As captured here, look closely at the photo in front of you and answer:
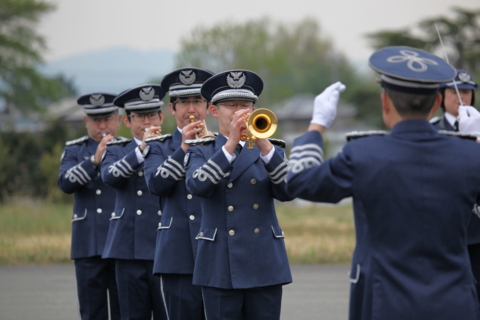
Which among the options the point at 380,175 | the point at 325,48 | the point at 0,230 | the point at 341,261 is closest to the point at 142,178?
the point at 380,175

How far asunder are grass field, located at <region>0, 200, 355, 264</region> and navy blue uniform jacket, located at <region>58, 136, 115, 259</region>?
5390 millimetres

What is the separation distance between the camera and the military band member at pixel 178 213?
526 centimetres

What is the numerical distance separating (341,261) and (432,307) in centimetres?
885

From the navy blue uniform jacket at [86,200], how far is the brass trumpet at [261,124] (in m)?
2.88

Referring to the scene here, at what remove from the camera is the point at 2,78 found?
40.2m

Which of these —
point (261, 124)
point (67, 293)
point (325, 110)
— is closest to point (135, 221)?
point (261, 124)

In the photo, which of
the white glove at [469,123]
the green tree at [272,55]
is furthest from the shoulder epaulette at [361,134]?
the green tree at [272,55]

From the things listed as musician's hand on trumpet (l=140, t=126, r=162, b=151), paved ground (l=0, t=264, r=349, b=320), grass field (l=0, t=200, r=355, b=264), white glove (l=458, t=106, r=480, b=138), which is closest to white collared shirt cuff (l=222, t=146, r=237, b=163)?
musician's hand on trumpet (l=140, t=126, r=162, b=151)

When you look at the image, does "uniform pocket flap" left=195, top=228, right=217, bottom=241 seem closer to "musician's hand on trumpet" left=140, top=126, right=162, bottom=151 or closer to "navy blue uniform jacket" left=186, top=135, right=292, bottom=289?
"navy blue uniform jacket" left=186, top=135, right=292, bottom=289

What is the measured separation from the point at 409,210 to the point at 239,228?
1.59 meters

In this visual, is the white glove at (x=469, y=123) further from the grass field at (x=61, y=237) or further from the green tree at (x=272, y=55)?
the green tree at (x=272, y=55)

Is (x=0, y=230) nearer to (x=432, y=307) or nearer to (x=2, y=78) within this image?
(x=432, y=307)

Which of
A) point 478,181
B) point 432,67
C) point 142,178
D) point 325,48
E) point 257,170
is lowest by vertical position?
point 325,48

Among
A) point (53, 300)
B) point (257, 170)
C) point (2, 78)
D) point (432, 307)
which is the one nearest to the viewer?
point (432, 307)
